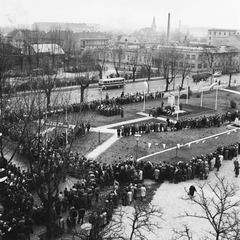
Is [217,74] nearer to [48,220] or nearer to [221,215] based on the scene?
[48,220]

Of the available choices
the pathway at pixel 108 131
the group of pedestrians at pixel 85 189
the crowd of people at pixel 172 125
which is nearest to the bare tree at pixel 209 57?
the pathway at pixel 108 131

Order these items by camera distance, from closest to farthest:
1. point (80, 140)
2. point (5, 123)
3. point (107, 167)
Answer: point (107, 167)
point (5, 123)
point (80, 140)

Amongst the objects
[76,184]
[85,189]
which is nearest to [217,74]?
[76,184]

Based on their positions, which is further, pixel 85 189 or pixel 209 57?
pixel 209 57

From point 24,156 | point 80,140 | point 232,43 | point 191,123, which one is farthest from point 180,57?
point 24,156

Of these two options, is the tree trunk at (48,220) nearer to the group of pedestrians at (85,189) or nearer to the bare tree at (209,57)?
the group of pedestrians at (85,189)

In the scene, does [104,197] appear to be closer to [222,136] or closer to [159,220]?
[159,220]

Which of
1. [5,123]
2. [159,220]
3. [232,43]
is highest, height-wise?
[232,43]
